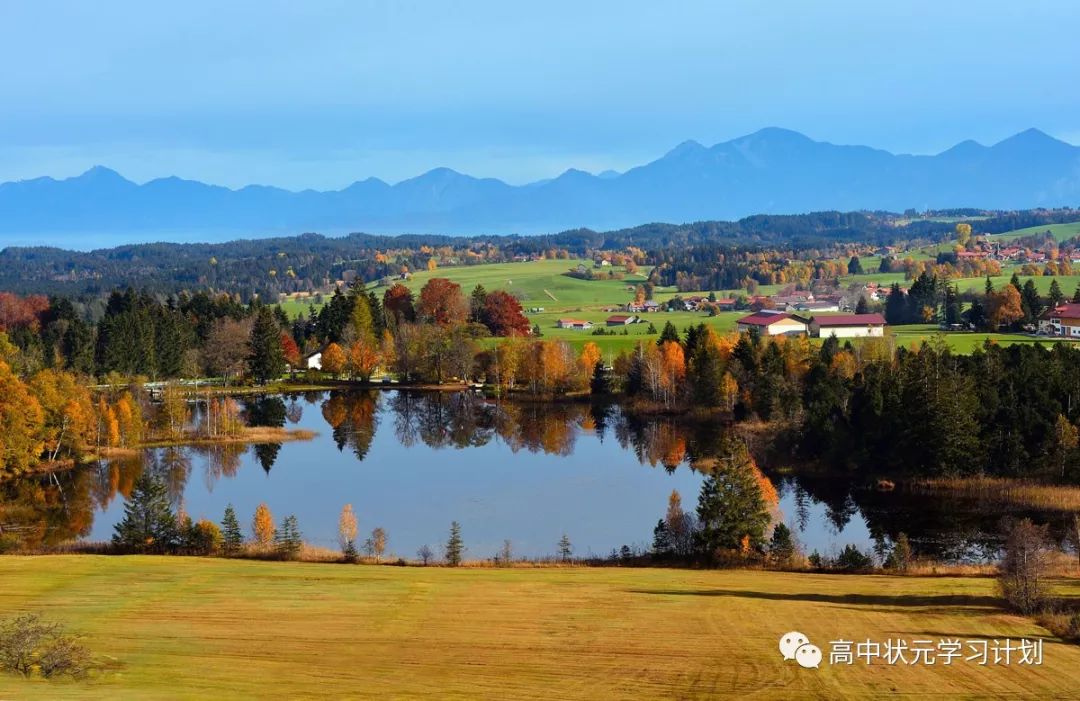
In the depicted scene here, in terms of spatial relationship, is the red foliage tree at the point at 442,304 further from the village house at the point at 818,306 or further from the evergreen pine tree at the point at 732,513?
the evergreen pine tree at the point at 732,513

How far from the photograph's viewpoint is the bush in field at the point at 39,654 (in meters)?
18.0

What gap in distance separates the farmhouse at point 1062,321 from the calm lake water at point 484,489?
103 feet

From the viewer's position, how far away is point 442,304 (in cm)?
8912

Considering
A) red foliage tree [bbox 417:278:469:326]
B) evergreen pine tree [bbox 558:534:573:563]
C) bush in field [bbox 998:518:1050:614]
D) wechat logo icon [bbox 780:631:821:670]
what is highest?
red foliage tree [bbox 417:278:469:326]

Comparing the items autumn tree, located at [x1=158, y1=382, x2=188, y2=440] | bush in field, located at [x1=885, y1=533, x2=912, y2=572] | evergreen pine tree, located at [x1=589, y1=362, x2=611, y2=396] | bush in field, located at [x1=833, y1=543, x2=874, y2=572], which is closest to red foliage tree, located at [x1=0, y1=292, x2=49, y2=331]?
autumn tree, located at [x1=158, y1=382, x2=188, y2=440]

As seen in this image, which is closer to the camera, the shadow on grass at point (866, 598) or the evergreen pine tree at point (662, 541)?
the shadow on grass at point (866, 598)

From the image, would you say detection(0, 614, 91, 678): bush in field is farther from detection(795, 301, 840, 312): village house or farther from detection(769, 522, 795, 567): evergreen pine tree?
detection(795, 301, 840, 312): village house

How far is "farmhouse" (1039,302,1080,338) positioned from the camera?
231ft

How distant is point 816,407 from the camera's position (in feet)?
146

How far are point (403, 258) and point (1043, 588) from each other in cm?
16861

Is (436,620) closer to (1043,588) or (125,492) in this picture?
(1043,588)

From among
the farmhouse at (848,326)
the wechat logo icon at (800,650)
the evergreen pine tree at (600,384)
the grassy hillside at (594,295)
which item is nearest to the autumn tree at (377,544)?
the wechat logo icon at (800,650)

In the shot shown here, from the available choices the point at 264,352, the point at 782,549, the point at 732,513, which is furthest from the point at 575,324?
the point at 782,549

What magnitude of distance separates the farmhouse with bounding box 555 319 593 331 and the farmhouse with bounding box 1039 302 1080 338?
117 feet
